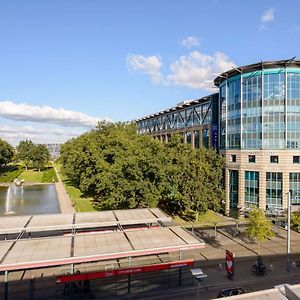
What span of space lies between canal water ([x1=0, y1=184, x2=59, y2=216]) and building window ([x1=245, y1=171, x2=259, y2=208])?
29.0 m

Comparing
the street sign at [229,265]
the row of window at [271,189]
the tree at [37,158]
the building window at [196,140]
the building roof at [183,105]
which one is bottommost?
the street sign at [229,265]

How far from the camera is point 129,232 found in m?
25.0

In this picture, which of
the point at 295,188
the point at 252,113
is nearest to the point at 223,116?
the point at 252,113

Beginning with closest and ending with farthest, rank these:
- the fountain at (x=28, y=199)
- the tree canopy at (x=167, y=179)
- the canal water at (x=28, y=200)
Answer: the tree canopy at (x=167, y=179)
the canal water at (x=28, y=200)
the fountain at (x=28, y=199)

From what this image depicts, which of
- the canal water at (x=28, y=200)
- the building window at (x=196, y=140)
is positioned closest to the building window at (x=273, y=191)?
the building window at (x=196, y=140)

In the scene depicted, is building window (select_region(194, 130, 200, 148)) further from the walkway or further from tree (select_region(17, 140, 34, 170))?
tree (select_region(17, 140, 34, 170))

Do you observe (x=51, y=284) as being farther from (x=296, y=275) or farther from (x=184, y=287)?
(x=296, y=275)

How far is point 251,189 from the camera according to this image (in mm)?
49406

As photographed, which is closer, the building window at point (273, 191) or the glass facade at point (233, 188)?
the building window at point (273, 191)

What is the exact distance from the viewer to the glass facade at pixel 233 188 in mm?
51209

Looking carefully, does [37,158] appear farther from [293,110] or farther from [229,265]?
[229,265]

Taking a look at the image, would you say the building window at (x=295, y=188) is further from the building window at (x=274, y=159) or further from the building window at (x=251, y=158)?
the building window at (x=251, y=158)

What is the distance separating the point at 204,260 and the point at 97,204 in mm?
30379

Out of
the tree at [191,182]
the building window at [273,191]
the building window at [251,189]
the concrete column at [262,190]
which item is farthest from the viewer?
the building window at [251,189]
